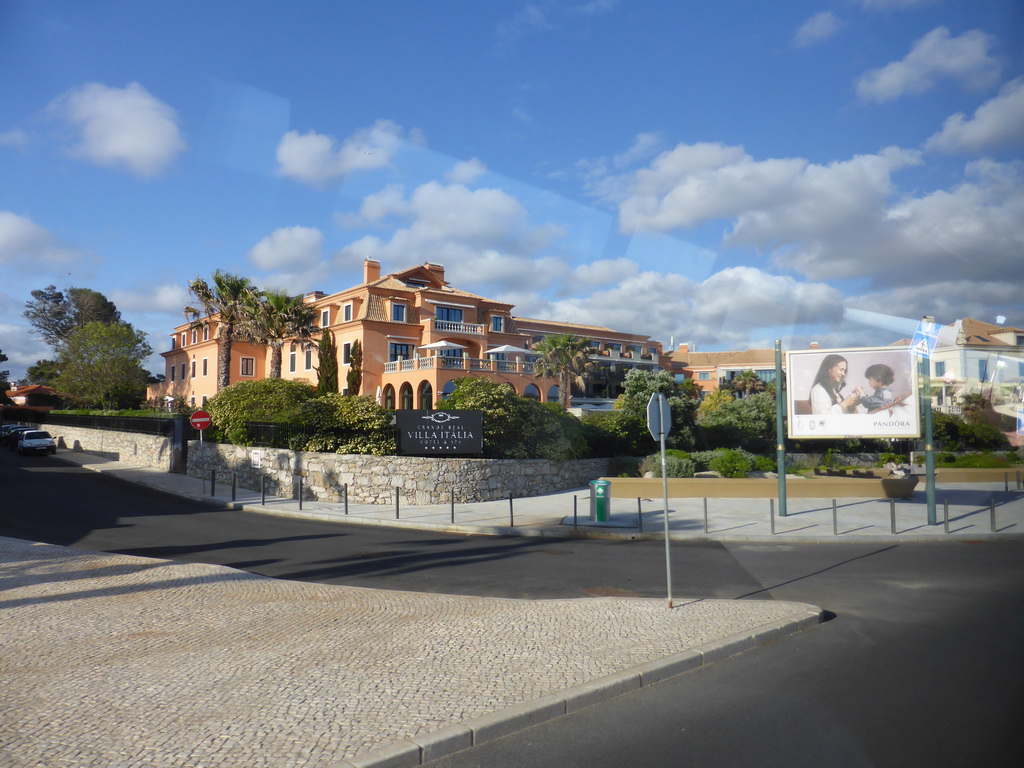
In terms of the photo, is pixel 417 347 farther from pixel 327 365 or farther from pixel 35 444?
pixel 35 444

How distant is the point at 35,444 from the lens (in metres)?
39.6

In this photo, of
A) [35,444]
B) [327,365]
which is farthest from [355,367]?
[35,444]

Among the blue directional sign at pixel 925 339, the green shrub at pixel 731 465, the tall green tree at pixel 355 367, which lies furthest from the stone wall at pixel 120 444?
the blue directional sign at pixel 925 339

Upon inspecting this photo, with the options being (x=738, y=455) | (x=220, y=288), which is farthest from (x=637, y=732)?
(x=220, y=288)

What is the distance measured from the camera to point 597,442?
27875 millimetres

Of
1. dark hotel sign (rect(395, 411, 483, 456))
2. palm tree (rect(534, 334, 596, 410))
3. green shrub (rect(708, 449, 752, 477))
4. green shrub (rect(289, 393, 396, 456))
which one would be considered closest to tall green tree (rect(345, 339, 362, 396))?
palm tree (rect(534, 334, 596, 410))

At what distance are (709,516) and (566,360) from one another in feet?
105

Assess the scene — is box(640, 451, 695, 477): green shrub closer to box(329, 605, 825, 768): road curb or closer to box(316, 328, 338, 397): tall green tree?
box(329, 605, 825, 768): road curb

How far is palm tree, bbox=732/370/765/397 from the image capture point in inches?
2496

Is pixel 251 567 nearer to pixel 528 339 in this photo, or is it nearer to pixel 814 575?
pixel 814 575

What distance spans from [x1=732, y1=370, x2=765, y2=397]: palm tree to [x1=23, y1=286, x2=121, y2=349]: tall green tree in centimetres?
6725

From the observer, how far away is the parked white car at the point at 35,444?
130ft

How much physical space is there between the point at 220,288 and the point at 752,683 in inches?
1537

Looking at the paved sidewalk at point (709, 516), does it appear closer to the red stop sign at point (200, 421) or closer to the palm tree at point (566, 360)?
the red stop sign at point (200, 421)
